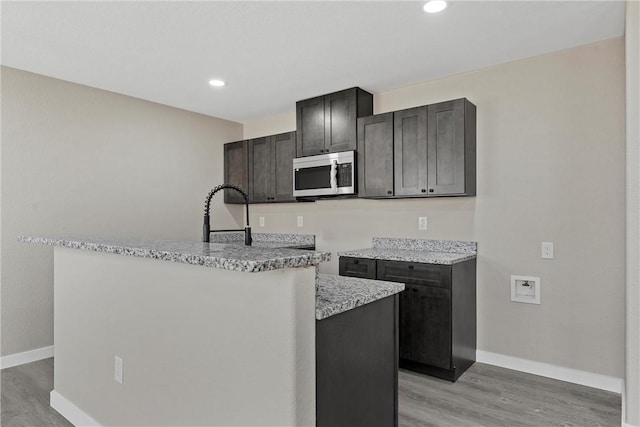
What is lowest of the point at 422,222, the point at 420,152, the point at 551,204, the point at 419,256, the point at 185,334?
the point at 185,334

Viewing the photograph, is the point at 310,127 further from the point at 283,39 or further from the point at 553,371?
the point at 553,371

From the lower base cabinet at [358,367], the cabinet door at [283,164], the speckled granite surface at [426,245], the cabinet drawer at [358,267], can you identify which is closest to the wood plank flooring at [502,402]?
the lower base cabinet at [358,367]

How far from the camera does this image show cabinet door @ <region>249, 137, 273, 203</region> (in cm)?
460

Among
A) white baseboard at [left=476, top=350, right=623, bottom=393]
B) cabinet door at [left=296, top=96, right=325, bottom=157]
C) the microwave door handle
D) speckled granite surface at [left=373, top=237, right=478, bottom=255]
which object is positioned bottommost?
white baseboard at [left=476, top=350, right=623, bottom=393]

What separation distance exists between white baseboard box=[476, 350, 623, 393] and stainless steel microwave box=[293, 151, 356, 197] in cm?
187

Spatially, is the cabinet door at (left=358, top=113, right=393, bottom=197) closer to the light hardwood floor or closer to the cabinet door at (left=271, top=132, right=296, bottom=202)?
the cabinet door at (left=271, top=132, right=296, bottom=202)

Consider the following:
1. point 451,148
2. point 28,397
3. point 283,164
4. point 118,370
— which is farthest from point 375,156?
point 28,397

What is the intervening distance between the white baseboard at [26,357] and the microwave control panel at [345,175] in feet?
9.93

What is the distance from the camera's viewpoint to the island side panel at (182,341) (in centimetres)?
125

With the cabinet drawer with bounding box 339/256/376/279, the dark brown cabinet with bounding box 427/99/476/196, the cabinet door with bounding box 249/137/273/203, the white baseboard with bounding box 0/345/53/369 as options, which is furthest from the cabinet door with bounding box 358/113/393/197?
the white baseboard with bounding box 0/345/53/369

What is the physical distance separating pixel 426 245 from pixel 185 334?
250 cm

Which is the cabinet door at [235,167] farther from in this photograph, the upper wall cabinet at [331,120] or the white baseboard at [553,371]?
the white baseboard at [553,371]

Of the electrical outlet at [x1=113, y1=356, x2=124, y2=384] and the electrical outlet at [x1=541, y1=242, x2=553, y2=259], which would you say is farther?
the electrical outlet at [x1=541, y1=242, x2=553, y2=259]

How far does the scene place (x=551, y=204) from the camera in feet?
9.75
